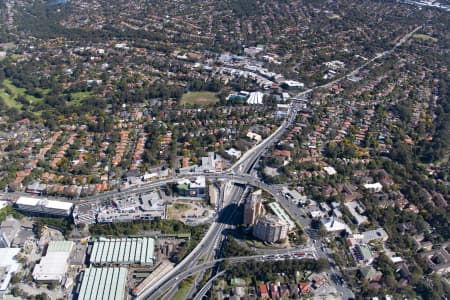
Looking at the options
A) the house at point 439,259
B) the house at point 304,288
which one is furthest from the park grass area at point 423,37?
the house at point 304,288

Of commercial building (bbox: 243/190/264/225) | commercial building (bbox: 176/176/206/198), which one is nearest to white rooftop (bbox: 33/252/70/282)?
commercial building (bbox: 176/176/206/198)

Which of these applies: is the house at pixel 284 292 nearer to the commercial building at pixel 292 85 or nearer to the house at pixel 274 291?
the house at pixel 274 291

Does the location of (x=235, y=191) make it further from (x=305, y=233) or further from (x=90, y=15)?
(x=90, y=15)

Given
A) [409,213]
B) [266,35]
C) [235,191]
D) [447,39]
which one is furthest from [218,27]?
[409,213]

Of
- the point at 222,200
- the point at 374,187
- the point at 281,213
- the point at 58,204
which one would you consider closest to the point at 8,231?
the point at 58,204

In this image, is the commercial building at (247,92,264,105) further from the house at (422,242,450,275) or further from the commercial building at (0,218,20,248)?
the commercial building at (0,218,20,248)

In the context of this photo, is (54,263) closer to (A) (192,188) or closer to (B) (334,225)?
(A) (192,188)
